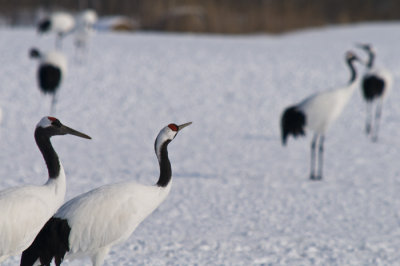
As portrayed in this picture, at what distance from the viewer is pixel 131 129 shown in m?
11.9

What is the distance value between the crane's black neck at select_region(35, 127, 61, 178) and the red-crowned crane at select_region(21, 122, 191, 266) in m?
0.22

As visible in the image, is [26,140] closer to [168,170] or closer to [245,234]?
[245,234]

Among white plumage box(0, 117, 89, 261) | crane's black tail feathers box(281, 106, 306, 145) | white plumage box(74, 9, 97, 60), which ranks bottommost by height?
white plumage box(0, 117, 89, 261)

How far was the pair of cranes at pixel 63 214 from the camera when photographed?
3.91 metres

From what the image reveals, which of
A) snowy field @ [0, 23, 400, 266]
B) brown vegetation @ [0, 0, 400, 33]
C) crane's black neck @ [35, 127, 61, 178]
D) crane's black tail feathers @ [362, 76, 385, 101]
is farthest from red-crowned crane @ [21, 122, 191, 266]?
brown vegetation @ [0, 0, 400, 33]

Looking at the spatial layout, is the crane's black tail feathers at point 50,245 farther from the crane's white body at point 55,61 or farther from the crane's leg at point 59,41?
the crane's leg at point 59,41

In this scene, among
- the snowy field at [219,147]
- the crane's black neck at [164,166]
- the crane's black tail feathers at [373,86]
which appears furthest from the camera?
the crane's black tail feathers at [373,86]

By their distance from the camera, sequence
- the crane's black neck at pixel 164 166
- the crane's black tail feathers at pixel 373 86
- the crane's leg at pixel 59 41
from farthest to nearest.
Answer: the crane's leg at pixel 59 41
the crane's black tail feathers at pixel 373 86
the crane's black neck at pixel 164 166

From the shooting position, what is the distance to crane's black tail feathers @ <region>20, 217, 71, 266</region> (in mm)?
3938

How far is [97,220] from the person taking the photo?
413 centimetres

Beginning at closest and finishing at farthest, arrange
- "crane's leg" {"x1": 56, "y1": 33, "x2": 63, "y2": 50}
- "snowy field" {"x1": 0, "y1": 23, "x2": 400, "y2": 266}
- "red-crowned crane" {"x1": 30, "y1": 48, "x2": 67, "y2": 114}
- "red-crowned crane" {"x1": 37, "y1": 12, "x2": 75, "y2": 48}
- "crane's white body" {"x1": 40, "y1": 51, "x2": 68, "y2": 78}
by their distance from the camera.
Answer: "snowy field" {"x1": 0, "y1": 23, "x2": 400, "y2": 266}
"red-crowned crane" {"x1": 30, "y1": 48, "x2": 67, "y2": 114}
"crane's white body" {"x1": 40, "y1": 51, "x2": 68, "y2": 78}
"crane's leg" {"x1": 56, "y1": 33, "x2": 63, "y2": 50}
"red-crowned crane" {"x1": 37, "y1": 12, "x2": 75, "y2": 48}

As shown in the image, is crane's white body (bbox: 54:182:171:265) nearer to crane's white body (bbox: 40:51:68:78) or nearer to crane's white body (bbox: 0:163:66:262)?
crane's white body (bbox: 0:163:66:262)

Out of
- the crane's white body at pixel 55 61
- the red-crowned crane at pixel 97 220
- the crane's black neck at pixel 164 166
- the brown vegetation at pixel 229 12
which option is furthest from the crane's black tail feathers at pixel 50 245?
the brown vegetation at pixel 229 12

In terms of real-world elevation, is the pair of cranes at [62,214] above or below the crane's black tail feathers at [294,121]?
below
